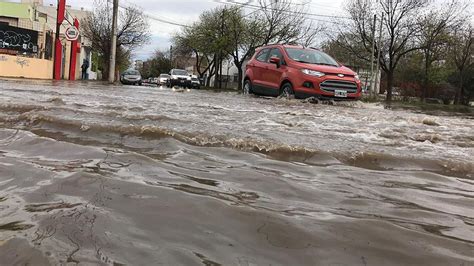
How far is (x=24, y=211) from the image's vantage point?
2.29 meters

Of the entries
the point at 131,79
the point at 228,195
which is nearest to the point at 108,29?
the point at 131,79

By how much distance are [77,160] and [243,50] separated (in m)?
38.1

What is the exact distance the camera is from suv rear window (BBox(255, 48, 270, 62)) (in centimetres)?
1093

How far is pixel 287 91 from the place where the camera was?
9.60 meters

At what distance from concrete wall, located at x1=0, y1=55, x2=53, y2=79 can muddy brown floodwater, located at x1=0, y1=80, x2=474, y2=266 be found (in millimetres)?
19459

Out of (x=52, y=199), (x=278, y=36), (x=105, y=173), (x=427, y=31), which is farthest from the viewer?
(x=278, y=36)

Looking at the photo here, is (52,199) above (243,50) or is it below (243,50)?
below

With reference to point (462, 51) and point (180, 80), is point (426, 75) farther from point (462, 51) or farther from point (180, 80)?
point (180, 80)

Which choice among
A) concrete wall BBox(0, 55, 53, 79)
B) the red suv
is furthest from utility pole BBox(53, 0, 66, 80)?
the red suv

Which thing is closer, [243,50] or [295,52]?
[295,52]

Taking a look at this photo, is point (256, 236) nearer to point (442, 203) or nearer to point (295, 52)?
point (442, 203)

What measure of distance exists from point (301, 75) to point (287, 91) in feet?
2.21

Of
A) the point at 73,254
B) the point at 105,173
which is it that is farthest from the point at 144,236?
the point at 105,173

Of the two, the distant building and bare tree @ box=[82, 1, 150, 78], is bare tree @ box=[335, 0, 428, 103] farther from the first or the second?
the distant building
